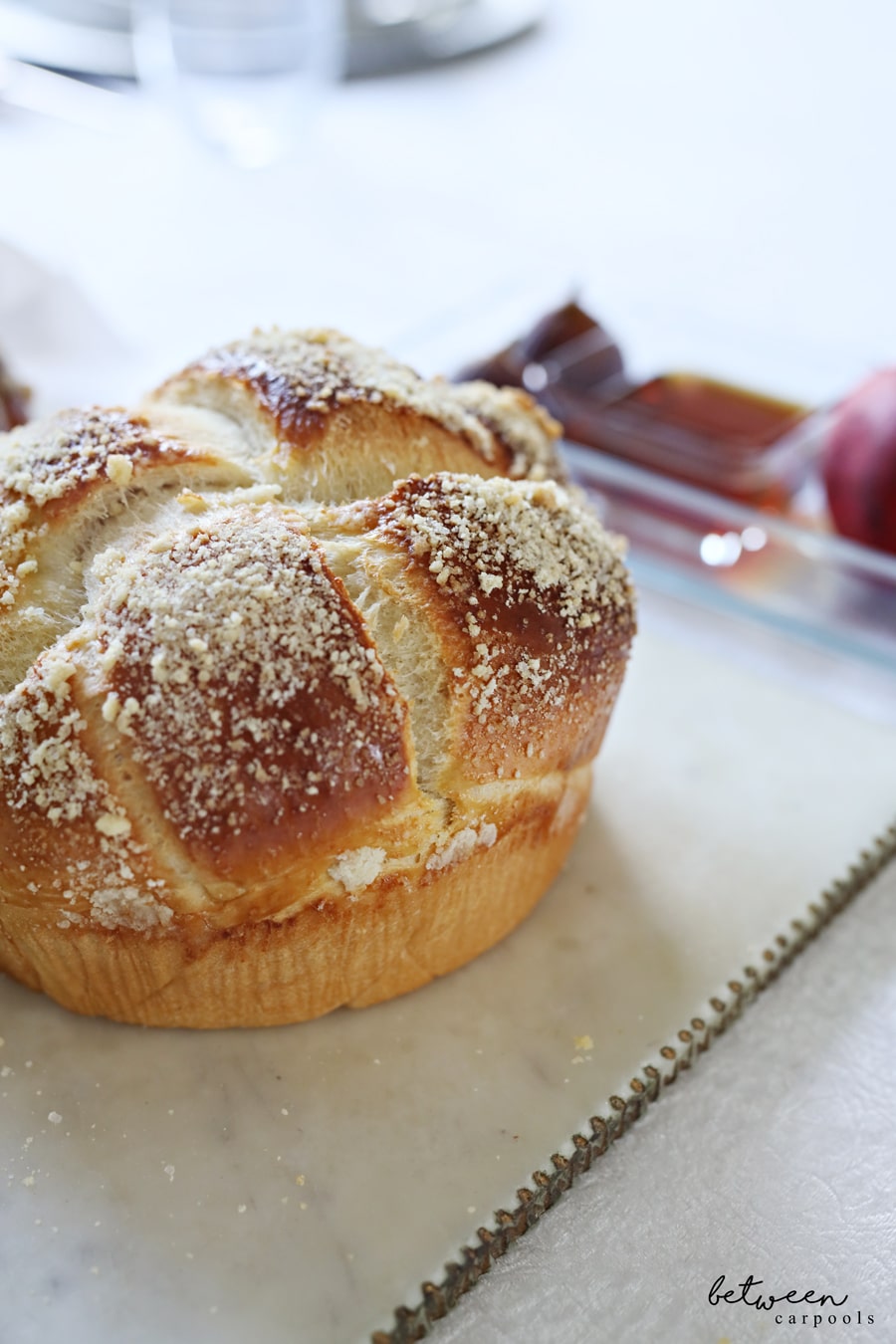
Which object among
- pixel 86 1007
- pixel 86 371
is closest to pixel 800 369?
pixel 86 371

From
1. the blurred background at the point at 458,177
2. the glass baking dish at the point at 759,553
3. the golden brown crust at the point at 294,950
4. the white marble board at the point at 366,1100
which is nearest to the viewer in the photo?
the white marble board at the point at 366,1100

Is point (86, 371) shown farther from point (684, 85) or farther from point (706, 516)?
point (684, 85)

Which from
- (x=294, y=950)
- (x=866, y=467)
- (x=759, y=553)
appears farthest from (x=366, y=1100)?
(x=866, y=467)

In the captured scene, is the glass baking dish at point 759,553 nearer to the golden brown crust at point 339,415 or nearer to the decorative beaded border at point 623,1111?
the decorative beaded border at point 623,1111

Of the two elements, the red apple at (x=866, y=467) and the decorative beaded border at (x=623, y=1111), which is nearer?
the decorative beaded border at (x=623, y=1111)

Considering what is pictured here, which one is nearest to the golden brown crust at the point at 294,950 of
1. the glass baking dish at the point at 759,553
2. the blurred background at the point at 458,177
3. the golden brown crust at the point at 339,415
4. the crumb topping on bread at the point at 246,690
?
the crumb topping on bread at the point at 246,690

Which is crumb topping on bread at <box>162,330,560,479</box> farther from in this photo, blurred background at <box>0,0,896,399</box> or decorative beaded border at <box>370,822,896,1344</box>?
blurred background at <box>0,0,896,399</box>

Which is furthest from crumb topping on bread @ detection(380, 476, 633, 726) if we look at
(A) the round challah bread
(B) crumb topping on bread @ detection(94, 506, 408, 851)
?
(B) crumb topping on bread @ detection(94, 506, 408, 851)
